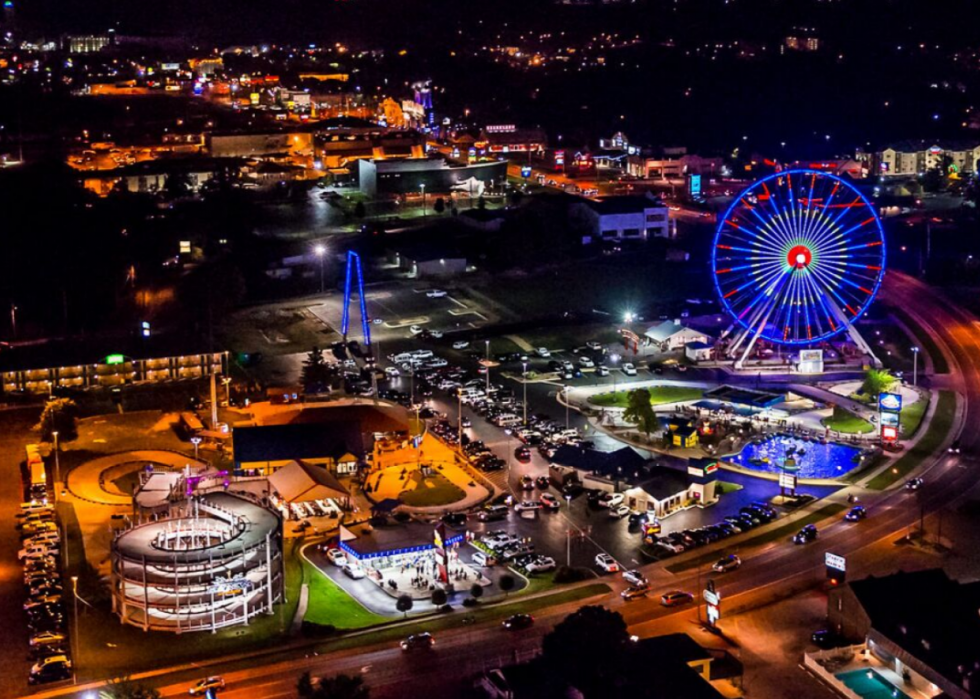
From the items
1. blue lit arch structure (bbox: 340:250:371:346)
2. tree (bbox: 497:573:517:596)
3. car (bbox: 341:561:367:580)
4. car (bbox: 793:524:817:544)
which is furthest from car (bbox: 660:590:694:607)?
blue lit arch structure (bbox: 340:250:371:346)

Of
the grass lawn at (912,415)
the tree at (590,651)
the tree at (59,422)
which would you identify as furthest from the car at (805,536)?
the tree at (59,422)

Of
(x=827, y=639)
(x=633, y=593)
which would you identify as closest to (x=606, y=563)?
(x=633, y=593)

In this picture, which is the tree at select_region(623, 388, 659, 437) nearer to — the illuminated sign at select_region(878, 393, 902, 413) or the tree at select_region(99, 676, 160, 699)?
the illuminated sign at select_region(878, 393, 902, 413)

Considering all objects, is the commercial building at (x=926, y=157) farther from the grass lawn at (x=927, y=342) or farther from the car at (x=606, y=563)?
Answer: the car at (x=606, y=563)

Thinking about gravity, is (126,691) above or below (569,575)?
above

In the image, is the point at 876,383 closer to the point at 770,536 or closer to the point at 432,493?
the point at 770,536

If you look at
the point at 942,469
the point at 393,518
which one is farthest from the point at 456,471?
the point at 942,469
